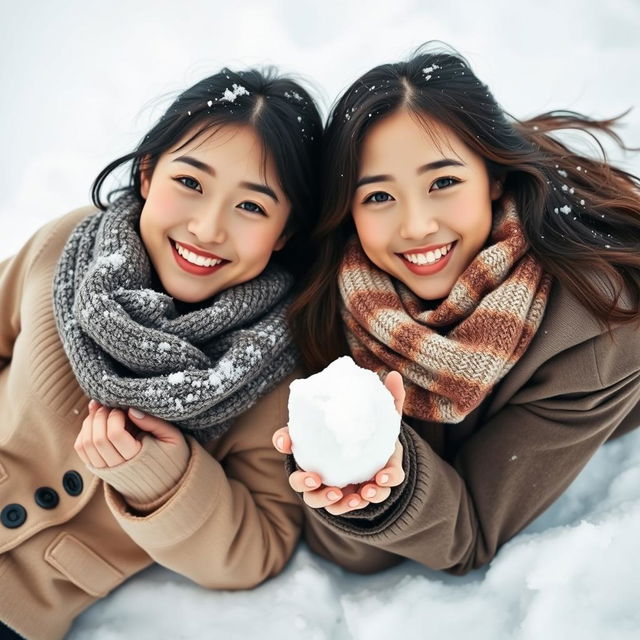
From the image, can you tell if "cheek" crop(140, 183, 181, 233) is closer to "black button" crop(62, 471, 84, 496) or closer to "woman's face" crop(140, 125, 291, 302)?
"woman's face" crop(140, 125, 291, 302)

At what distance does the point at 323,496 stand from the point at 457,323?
1.52 feet

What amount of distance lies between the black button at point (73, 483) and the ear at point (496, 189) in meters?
1.05

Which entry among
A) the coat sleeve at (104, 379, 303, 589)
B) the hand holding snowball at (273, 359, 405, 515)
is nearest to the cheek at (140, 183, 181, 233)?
the coat sleeve at (104, 379, 303, 589)

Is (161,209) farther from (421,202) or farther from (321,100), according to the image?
(321,100)

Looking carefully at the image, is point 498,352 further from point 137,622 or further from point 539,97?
point 539,97

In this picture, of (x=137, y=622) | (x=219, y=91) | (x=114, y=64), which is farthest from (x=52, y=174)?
(x=137, y=622)

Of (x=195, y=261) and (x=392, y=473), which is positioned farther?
A: (x=195, y=261)

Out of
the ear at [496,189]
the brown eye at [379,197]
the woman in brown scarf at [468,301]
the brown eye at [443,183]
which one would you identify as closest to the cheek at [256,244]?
the woman in brown scarf at [468,301]

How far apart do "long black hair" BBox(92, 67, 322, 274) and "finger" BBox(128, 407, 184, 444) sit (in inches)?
19.4

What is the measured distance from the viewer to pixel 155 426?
1.32 metres

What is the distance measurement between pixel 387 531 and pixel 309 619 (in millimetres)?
336

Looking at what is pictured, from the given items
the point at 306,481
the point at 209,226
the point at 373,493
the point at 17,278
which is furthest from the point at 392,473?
the point at 17,278

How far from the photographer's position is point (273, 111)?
1392mm

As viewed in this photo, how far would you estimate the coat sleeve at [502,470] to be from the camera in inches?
48.9
